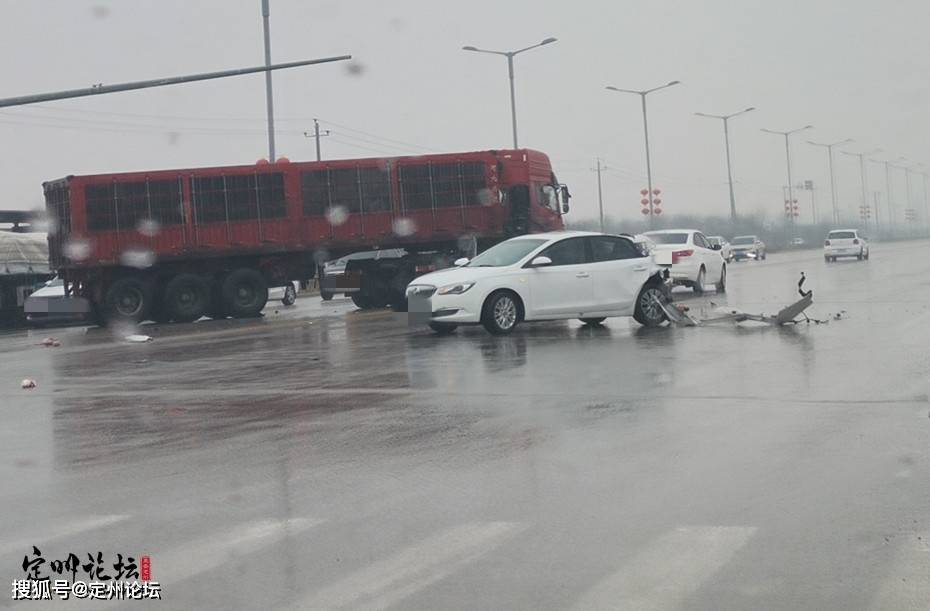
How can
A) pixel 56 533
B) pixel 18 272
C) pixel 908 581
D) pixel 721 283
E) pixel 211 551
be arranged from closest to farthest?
pixel 908 581, pixel 211 551, pixel 56 533, pixel 721 283, pixel 18 272

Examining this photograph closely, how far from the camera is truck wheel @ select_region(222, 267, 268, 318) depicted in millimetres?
32438

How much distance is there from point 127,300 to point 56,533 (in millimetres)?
25070

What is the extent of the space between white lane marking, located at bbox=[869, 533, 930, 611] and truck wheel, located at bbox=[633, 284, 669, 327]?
1479 cm

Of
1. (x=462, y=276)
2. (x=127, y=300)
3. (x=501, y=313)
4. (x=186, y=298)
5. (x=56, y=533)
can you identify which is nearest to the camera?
(x=56, y=533)

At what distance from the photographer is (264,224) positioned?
32.4 m

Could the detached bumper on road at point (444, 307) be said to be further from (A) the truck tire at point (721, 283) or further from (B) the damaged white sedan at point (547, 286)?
(A) the truck tire at point (721, 283)

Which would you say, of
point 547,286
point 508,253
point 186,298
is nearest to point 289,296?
point 186,298

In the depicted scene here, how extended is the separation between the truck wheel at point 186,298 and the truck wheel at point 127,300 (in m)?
0.50

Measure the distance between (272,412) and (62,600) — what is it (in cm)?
654

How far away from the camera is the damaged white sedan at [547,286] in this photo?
A: 2070 centimetres

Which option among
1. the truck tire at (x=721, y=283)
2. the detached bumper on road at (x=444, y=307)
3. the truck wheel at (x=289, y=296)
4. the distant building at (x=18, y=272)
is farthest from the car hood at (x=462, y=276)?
the truck wheel at (x=289, y=296)

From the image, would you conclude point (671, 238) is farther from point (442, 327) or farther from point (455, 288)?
point (455, 288)

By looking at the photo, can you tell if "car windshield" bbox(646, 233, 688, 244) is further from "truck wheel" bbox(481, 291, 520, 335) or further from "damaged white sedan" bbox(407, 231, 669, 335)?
"truck wheel" bbox(481, 291, 520, 335)

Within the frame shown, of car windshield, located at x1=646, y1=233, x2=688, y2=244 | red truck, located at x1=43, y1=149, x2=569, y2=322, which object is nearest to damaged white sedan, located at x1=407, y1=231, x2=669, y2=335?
car windshield, located at x1=646, y1=233, x2=688, y2=244
